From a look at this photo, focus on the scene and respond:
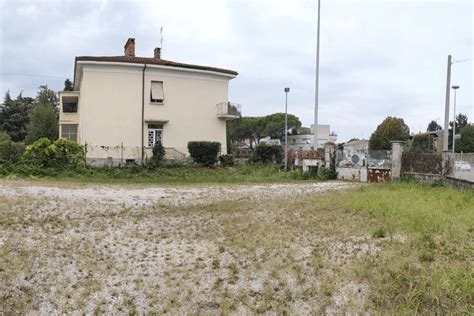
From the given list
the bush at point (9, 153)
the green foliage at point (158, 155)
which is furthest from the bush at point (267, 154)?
the bush at point (9, 153)

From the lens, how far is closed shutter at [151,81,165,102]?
96.7ft

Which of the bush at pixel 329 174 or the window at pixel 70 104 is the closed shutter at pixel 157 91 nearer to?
the window at pixel 70 104

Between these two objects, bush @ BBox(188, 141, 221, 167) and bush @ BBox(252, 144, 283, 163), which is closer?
bush @ BBox(188, 141, 221, 167)

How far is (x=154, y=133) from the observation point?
29.8 m

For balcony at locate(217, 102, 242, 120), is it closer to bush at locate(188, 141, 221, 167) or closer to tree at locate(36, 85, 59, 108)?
bush at locate(188, 141, 221, 167)

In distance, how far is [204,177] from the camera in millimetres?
22266

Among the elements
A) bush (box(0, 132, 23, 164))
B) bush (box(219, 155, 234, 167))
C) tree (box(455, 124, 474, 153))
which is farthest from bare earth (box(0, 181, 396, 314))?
tree (box(455, 124, 474, 153))

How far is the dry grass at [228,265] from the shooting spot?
4.94 metres

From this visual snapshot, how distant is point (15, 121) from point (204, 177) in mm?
45372

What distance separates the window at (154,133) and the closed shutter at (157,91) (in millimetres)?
1791

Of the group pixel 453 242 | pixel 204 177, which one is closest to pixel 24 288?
pixel 453 242

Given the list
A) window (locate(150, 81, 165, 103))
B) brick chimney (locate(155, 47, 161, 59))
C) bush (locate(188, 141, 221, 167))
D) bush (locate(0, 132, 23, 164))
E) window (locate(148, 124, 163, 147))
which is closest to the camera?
bush (locate(0, 132, 23, 164))

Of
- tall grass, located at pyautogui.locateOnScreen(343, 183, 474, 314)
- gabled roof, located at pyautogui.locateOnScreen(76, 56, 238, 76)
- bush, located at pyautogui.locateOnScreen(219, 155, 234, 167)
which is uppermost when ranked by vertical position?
gabled roof, located at pyautogui.locateOnScreen(76, 56, 238, 76)

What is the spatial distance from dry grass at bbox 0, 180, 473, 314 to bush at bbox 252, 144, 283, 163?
72.8 ft
